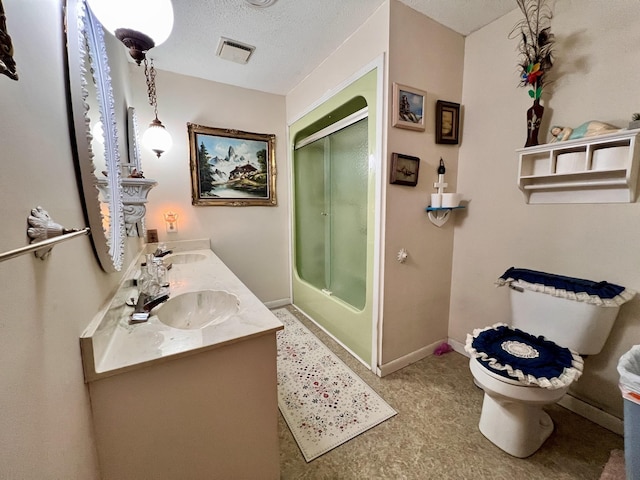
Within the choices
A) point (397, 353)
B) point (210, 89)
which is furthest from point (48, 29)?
point (397, 353)

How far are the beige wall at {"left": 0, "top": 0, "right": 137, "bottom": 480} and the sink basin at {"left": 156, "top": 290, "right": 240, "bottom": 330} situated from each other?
0.47m

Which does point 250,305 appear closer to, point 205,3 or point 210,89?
point 205,3

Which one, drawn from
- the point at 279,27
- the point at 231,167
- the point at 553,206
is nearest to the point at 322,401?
the point at 553,206

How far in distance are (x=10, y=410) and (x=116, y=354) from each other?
1.34 feet

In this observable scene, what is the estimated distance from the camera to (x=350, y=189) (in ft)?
7.54

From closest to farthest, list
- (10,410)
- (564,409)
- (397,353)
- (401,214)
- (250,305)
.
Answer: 1. (10,410)
2. (250,305)
3. (564,409)
4. (401,214)
5. (397,353)

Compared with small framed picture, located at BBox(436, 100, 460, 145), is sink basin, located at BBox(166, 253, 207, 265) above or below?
below

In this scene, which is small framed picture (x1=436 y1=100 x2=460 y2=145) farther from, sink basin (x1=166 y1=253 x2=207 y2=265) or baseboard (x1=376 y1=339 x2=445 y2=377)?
sink basin (x1=166 y1=253 x2=207 y2=265)

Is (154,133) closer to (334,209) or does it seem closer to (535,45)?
(334,209)

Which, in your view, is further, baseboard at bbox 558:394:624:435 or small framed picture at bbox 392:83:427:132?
small framed picture at bbox 392:83:427:132

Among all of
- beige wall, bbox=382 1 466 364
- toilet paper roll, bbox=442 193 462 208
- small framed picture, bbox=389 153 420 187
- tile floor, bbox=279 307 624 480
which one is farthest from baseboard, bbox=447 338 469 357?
small framed picture, bbox=389 153 420 187

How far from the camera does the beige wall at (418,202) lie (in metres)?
1.61

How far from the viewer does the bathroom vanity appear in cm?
75

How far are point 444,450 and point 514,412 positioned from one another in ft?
1.27
